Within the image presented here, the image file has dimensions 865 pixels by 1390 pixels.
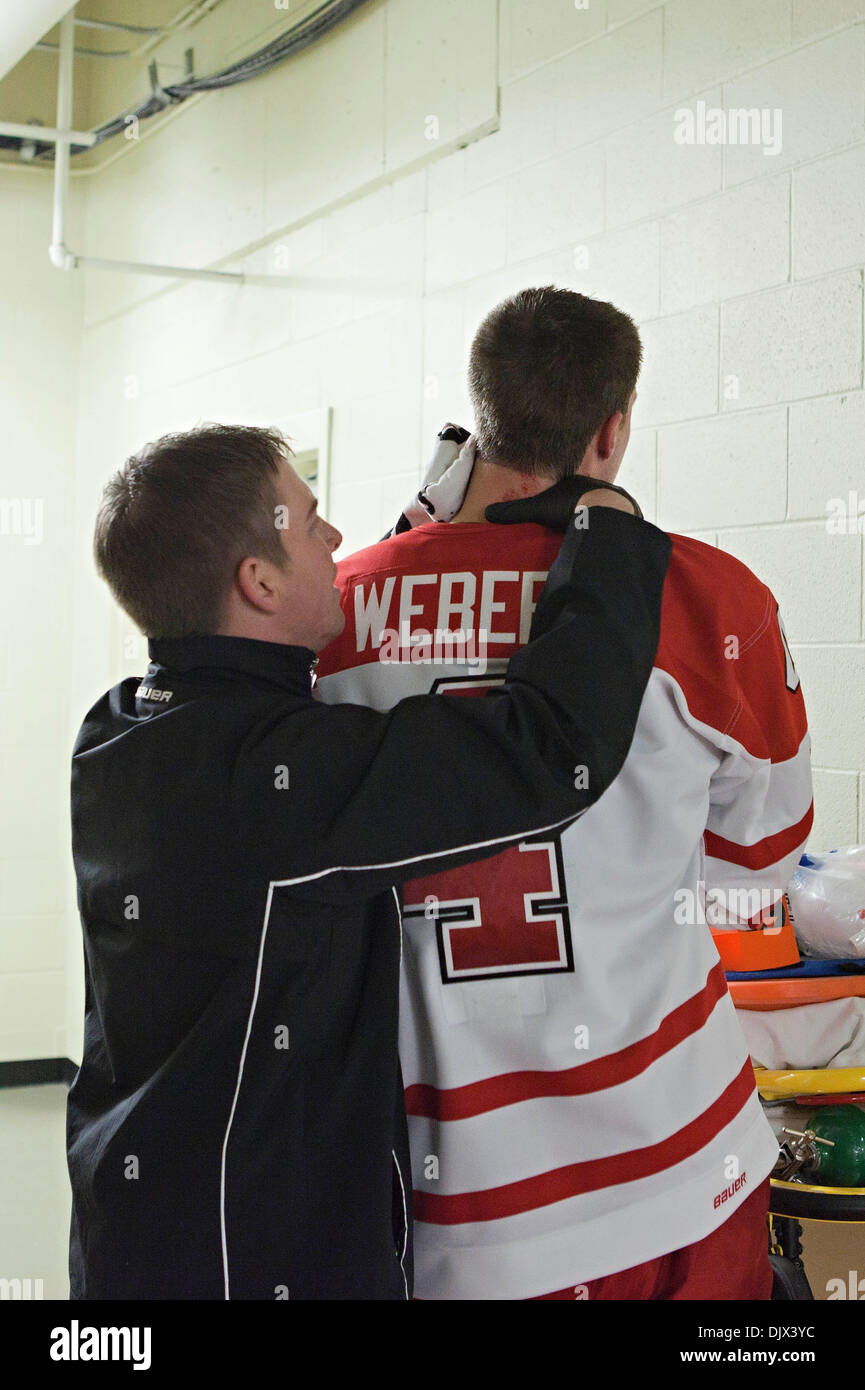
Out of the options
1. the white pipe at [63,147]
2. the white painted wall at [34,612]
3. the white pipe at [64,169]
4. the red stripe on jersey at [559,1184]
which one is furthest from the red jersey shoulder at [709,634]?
the white painted wall at [34,612]

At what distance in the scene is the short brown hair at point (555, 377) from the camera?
4.40 ft

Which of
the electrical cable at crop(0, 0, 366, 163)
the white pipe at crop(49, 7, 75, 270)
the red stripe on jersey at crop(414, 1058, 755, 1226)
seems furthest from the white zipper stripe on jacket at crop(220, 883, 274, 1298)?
the white pipe at crop(49, 7, 75, 270)

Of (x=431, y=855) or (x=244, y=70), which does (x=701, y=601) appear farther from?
(x=244, y=70)

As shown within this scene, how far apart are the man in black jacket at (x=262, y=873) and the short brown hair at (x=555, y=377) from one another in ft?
0.55

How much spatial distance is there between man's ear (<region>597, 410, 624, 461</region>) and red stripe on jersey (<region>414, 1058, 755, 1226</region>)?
0.69m

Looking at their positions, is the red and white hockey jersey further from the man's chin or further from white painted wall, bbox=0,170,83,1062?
white painted wall, bbox=0,170,83,1062

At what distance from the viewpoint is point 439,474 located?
1502 millimetres

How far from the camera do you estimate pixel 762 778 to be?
137cm

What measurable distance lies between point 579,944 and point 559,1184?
0.78 ft

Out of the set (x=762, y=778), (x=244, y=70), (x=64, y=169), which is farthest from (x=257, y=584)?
(x=64, y=169)

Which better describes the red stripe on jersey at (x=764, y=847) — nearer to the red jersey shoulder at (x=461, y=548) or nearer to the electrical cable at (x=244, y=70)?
the red jersey shoulder at (x=461, y=548)

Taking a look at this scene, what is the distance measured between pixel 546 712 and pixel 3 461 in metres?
4.83

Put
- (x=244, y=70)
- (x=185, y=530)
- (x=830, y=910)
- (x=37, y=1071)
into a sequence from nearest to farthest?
(x=185, y=530) → (x=830, y=910) → (x=244, y=70) → (x=37, y=1071)

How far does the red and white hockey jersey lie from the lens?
1.25 m
